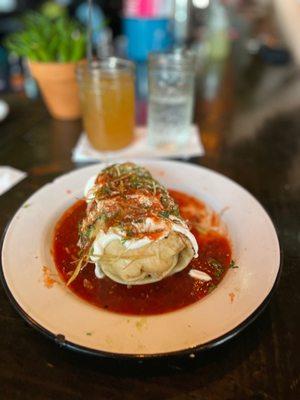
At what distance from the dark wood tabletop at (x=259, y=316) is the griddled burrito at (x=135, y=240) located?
190 mm

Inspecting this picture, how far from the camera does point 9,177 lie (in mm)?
1215

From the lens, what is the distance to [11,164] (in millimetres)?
1314

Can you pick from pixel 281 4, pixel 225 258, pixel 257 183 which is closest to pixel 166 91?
pixel 257 183

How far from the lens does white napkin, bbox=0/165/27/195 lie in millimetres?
1168

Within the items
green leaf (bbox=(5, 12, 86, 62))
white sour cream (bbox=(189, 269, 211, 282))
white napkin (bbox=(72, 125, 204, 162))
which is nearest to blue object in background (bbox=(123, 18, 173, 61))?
green leaf (bbox=(5, 12, 86, 62))

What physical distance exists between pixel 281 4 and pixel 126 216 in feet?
13.0

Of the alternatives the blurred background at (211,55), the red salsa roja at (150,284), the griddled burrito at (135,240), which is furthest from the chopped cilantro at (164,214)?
the blurred background at (211,55)

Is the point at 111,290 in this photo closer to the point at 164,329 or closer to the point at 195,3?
the point at 164,329

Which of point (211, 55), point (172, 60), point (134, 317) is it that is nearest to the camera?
point (134, 317)

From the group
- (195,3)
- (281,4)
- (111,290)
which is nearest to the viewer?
(111,290)

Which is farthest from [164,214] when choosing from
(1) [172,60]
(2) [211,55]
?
(2) [211,55]

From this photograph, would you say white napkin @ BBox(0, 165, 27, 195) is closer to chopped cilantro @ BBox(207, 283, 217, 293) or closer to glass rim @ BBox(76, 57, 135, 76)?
glass rim @ BBox(76, 57, 135, 76)

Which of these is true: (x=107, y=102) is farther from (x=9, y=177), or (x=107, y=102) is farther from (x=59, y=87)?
(x=9, y=177)

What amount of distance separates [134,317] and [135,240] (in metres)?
0.16
